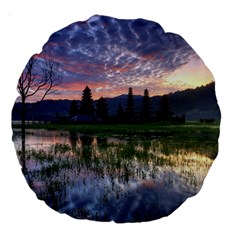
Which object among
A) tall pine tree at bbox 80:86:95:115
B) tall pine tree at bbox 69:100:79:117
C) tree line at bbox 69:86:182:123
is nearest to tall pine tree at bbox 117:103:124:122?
tree line at bbox 69:86:182:123

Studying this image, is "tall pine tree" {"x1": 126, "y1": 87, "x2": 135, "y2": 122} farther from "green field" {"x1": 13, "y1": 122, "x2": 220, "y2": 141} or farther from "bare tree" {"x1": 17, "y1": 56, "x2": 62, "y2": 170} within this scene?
"bare tree" {"x1": 17, "y1": 56, "x2": 62, "y2": 170}

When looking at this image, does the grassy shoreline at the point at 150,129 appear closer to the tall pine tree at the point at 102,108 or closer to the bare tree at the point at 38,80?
the tall pine tree at the point at 102,108

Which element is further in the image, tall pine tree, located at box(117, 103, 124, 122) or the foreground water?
tall pine tree, located at box(117, 103, 124, 122)

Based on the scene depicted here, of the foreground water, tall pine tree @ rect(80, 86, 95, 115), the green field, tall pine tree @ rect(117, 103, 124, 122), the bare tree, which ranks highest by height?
the bare tree

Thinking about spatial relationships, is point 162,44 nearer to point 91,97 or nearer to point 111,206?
point 91,97

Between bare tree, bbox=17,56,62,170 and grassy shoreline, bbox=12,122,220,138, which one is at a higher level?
bare tree, bbox=17,56,62,170

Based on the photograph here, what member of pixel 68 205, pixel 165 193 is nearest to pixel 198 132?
pixel 165 193
